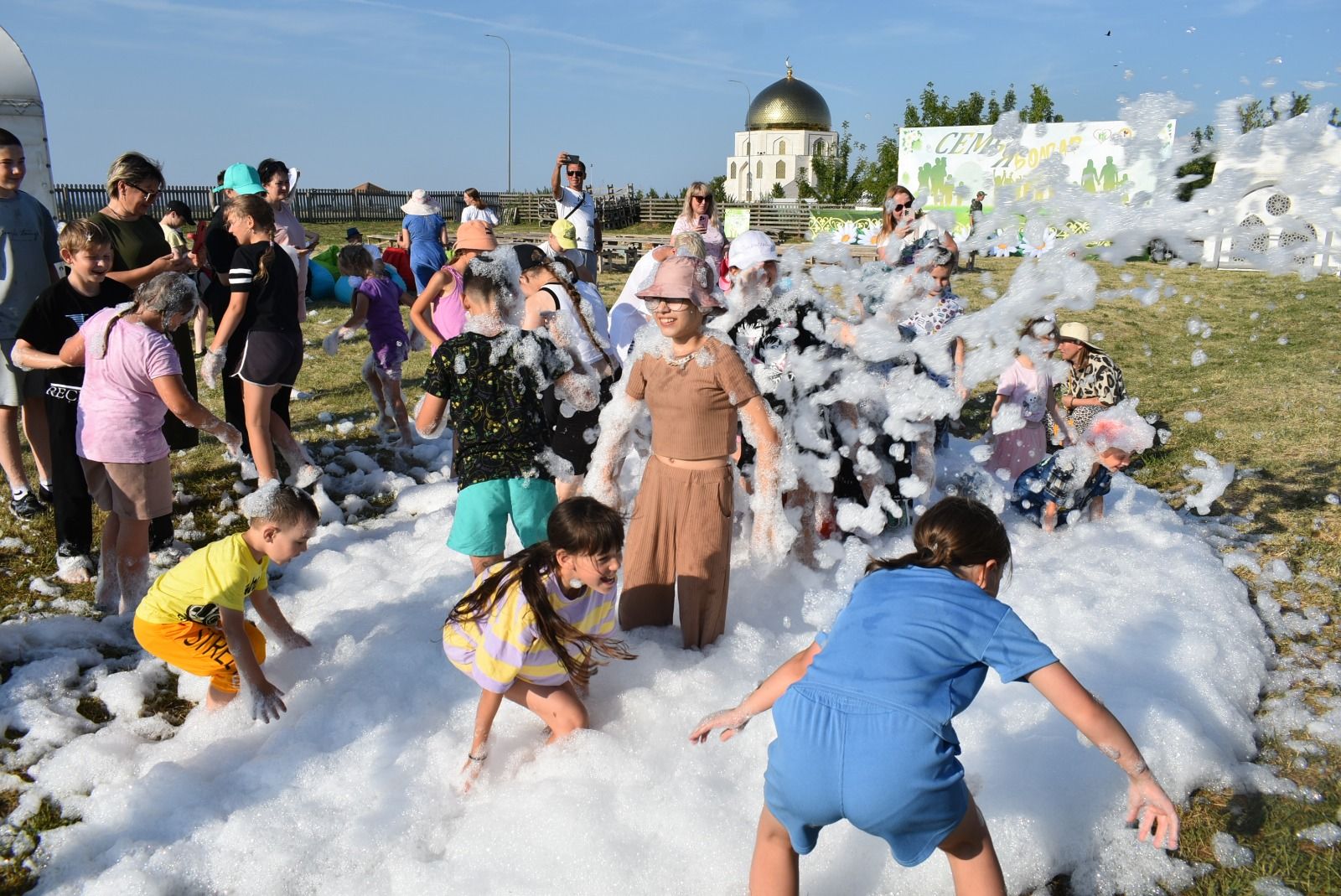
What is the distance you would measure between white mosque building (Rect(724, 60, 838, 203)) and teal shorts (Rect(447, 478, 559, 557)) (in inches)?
2721

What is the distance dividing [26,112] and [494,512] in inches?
449

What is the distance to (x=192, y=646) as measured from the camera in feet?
12.4

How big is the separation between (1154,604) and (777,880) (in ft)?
10.5

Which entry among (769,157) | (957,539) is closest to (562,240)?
(957,539)

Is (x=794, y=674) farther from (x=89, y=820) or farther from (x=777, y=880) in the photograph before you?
(x=89, y=820)

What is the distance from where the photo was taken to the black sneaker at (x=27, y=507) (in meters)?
5.67

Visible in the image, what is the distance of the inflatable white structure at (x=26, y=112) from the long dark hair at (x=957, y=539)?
12.4 m

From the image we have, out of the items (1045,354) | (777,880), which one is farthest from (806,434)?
(777,880)

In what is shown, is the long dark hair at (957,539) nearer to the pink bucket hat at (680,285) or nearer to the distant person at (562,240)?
the pink bucket hat at (680,285)

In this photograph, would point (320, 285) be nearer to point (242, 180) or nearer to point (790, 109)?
point (242, 180)

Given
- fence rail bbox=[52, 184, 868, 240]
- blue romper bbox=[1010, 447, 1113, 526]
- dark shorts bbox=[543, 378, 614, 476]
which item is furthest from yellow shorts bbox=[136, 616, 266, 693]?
fence rail bbox=[52, 184, 868, 240]

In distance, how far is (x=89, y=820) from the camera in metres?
3.28

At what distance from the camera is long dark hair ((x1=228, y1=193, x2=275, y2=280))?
5781mm

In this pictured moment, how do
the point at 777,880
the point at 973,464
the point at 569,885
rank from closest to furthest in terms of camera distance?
the point at 777,880 < the point at 569,885 < the point at 973,464
